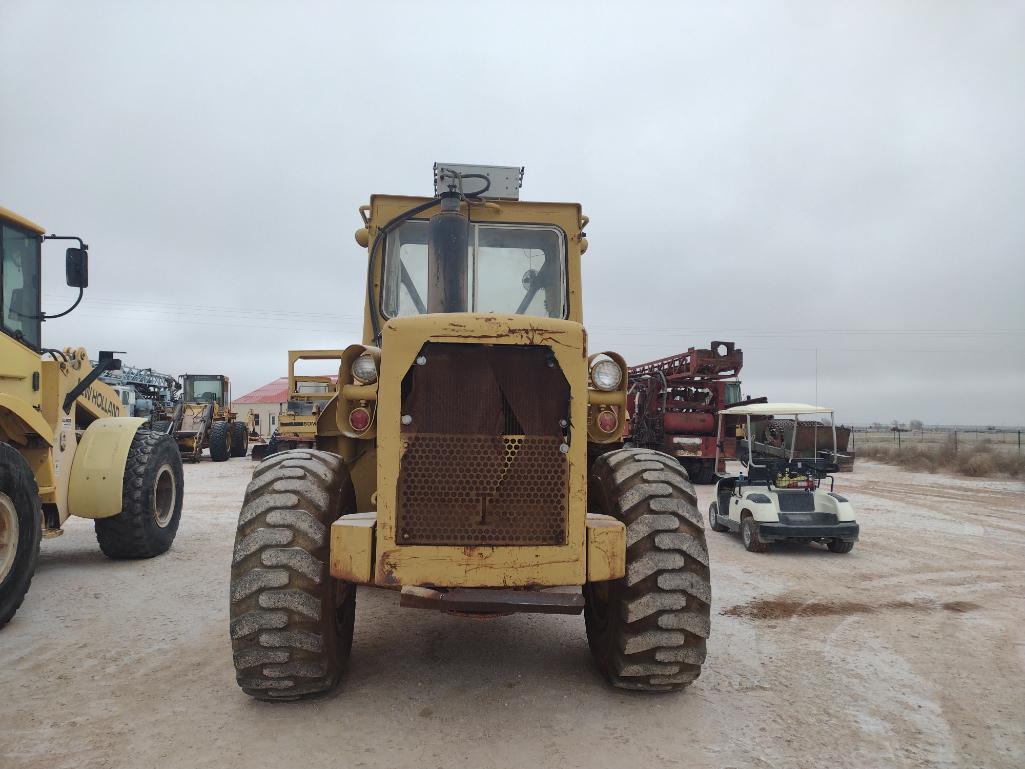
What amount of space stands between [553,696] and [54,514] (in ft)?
17.1

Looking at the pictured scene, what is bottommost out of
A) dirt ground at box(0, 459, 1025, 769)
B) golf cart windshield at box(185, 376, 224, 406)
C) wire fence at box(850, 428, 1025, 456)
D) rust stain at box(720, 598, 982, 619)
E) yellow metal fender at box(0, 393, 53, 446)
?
rust stain at box(720, 598, 982, 619)

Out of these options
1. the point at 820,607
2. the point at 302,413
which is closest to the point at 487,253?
the point at 820,607

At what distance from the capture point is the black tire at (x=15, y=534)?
4879 mm

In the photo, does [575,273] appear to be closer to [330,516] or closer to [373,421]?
[373,421]

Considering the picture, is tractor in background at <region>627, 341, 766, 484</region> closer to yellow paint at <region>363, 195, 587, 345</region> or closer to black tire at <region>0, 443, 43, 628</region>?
yellow paint at <region>363, 195, 587, 345</region>

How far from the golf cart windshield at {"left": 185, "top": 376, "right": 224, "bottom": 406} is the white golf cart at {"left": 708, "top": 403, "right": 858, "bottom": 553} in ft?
67.3

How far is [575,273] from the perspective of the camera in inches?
197

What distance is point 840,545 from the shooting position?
864 centimetres

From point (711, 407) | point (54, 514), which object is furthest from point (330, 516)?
point (711, 407)

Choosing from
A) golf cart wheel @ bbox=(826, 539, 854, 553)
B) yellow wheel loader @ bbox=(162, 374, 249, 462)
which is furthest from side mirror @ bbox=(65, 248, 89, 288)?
yellow wheel loader @ bbox=(162, 374, 249, 462)

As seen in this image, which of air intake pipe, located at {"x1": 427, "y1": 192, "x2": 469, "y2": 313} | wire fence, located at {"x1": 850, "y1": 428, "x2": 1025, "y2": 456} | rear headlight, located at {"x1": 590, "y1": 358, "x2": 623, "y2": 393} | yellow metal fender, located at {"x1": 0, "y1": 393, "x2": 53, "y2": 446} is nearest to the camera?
rear headlight, located at {"x1": 590, "y1": 358, "x2": 623, "y2": 393}

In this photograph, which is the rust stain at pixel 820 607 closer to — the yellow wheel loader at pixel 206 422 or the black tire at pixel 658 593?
the black tire at pixel 658 593

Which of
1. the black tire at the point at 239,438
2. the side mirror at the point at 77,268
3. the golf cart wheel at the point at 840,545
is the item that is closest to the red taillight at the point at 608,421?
the side mirror at the point at 77,268

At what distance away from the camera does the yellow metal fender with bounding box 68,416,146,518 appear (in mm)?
6645
